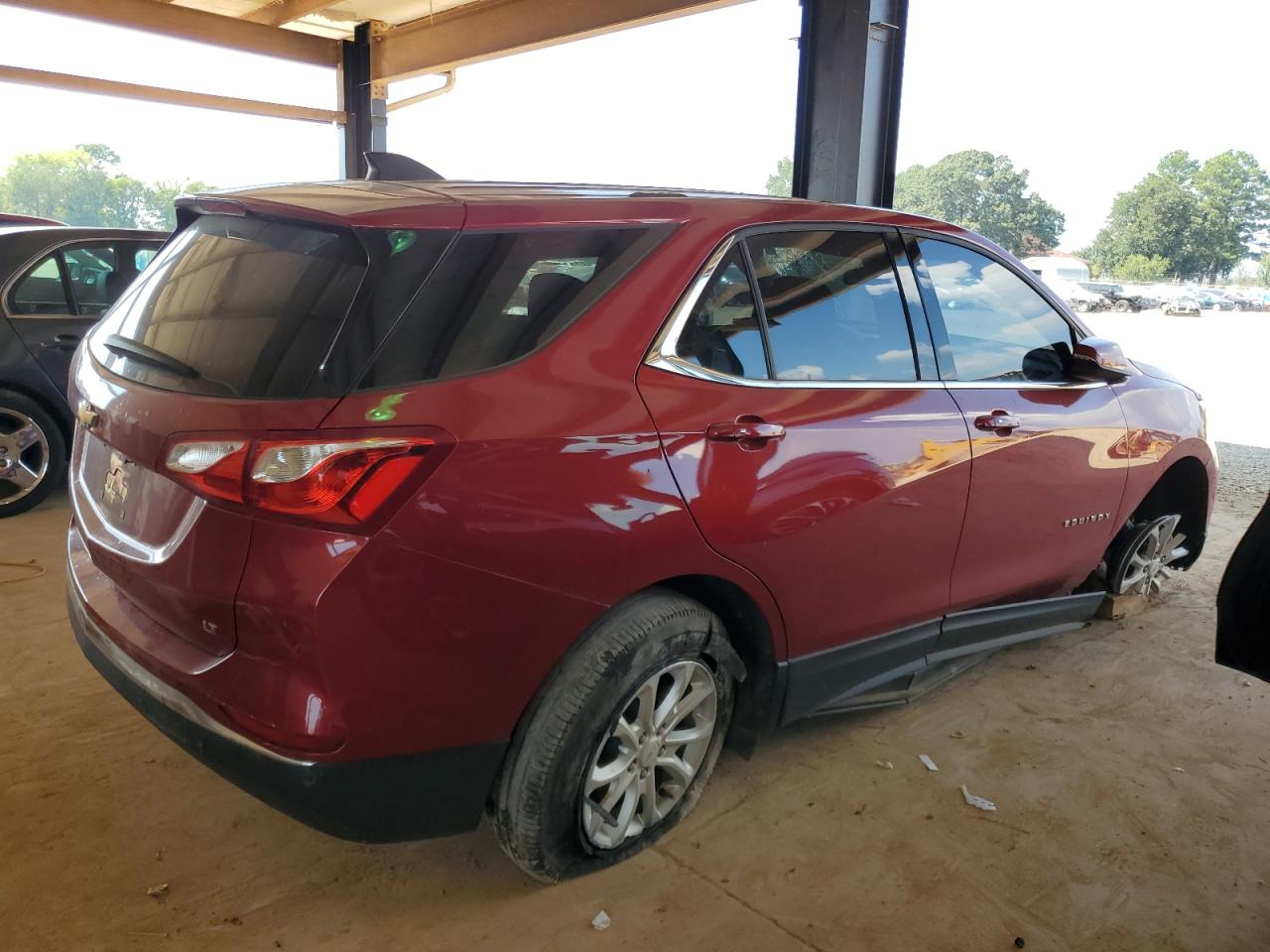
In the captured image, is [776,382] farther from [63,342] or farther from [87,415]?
[63,342]

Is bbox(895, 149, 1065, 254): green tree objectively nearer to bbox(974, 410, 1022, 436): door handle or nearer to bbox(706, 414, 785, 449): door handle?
bbox(974, 410, 1022, 436): door handle

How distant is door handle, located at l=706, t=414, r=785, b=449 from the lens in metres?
2.15

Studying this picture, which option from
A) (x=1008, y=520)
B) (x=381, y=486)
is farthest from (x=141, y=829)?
(x=1008, y=520)

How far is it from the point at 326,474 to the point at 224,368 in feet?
1.32

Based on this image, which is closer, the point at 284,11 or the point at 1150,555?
the point at 1150,555

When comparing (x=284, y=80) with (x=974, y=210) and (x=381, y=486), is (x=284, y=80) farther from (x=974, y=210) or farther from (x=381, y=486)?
(x=381, y=486)

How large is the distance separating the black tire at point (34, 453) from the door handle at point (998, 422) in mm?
4942

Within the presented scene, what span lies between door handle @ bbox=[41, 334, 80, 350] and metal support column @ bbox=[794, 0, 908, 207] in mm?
4580

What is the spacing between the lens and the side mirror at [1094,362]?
3.22 m

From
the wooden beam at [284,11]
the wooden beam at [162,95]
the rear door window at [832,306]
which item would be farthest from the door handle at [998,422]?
the wooden beam at [162,95]

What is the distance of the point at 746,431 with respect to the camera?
2.20m

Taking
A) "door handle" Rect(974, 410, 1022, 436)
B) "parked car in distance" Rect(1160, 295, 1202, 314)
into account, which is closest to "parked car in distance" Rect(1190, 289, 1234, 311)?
"parked car in distance" Rect(1160, 295, 1202, 314)

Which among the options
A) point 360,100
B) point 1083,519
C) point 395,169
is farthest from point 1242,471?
point 360,100

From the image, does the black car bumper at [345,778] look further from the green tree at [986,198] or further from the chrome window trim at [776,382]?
the green tree at [986,198]
